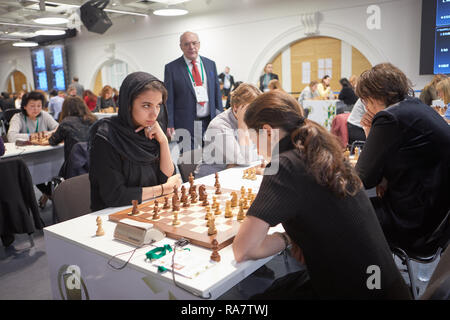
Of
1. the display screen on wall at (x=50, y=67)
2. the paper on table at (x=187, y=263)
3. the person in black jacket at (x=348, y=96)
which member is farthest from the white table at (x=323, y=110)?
the display screen on wall at (x=50, y=67)

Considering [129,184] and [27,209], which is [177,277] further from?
[27,209]

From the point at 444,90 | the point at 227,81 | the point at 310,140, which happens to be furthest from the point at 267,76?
the point at 310,140

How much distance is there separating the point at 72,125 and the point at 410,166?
3284 mm

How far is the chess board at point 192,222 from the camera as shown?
4.66 ft

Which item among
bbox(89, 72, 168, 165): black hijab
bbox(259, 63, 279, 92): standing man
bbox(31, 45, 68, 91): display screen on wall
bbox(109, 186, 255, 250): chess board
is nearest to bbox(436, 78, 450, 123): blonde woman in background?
bbox(109, 186, 255, 250): chess board

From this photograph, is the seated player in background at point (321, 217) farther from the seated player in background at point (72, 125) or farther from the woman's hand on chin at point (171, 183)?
the seated player in background at point (72, 125)

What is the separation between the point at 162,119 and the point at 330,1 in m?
7.95

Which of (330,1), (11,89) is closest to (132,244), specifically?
(330,1)

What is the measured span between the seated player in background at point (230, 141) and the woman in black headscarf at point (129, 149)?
0.68 metres

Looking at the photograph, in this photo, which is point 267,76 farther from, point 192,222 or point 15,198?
point 192,222

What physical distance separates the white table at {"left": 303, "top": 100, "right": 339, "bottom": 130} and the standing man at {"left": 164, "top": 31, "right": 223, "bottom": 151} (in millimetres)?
3998

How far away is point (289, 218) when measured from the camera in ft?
3.89
